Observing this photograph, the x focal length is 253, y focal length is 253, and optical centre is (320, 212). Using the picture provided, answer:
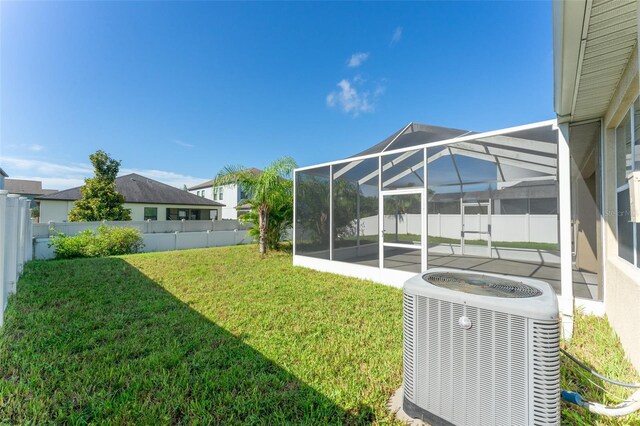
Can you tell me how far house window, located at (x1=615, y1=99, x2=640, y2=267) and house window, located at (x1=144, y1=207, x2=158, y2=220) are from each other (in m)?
23.2

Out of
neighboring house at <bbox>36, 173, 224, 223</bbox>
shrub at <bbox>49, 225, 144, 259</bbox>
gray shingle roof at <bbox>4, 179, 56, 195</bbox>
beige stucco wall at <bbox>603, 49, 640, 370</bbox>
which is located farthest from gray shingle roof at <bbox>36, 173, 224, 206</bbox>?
gray shingle roof at <bbox>4, 179, 56, 195</bbox>

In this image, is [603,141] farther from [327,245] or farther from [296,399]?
[327,245]

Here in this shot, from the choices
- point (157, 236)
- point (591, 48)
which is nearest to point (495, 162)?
point (591, 48)

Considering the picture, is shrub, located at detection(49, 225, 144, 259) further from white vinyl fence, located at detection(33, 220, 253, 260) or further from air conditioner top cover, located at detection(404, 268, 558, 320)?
air conditioner top cover, located at detection(404, 268, 558, 320)

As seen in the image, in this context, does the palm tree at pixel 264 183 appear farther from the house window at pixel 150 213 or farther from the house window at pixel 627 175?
the house window at pixel 150 213

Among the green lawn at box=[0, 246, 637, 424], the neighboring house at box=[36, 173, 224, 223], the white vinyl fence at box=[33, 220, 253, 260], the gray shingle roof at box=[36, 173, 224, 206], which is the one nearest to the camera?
the green lawn at box=[0, 246, 637, 424]

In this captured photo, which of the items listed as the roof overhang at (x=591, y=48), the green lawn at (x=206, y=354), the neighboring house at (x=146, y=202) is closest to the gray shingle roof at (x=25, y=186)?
the neighboring house at (x=146, y=202)

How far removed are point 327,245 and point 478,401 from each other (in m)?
5.33

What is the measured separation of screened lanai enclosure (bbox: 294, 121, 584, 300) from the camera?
16.7ft

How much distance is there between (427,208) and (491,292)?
3598mm

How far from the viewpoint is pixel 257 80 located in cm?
1081

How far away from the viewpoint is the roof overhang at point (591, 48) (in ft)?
5.16

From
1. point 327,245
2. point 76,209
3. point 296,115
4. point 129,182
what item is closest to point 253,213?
point 327,245

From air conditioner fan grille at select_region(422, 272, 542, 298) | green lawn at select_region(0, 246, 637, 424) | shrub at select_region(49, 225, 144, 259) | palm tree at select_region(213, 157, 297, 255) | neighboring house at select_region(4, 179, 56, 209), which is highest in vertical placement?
neighboring house at select_region(4, 179, 56, 209)
